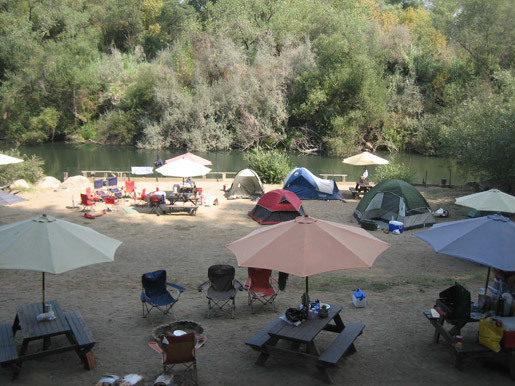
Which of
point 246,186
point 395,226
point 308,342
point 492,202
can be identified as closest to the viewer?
point 308,342

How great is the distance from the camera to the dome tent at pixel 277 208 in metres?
14.5

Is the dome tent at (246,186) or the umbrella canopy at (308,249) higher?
the umbrella canopy at (308,249)

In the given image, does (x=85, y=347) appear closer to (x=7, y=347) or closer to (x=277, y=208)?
(x=7, y=347)

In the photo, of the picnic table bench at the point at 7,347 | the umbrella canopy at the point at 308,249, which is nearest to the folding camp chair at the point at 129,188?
the picnic table bench at the point at 7,347

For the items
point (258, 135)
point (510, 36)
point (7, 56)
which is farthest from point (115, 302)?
point (7, 56)

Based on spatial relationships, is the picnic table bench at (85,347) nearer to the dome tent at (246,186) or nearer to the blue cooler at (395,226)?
the blue cooler at (395,226)

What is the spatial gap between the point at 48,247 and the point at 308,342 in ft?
10.7

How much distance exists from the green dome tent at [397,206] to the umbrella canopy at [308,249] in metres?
8.74

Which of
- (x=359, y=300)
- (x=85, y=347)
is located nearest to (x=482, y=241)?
(x=359, y=300)

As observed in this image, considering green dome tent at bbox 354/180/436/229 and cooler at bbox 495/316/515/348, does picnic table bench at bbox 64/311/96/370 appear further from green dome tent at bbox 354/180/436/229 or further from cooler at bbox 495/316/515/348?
green dome tent at bbox 354/180/436/229

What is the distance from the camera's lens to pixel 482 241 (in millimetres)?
6016

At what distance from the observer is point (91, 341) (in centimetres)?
550

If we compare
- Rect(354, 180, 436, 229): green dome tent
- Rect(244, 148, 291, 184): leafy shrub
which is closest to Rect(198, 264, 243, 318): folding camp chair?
Rect(354, 180, 436, 229): green dome tent

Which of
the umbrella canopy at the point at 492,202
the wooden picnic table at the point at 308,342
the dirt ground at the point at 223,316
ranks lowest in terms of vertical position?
the dirt ground at the point at 223,316
